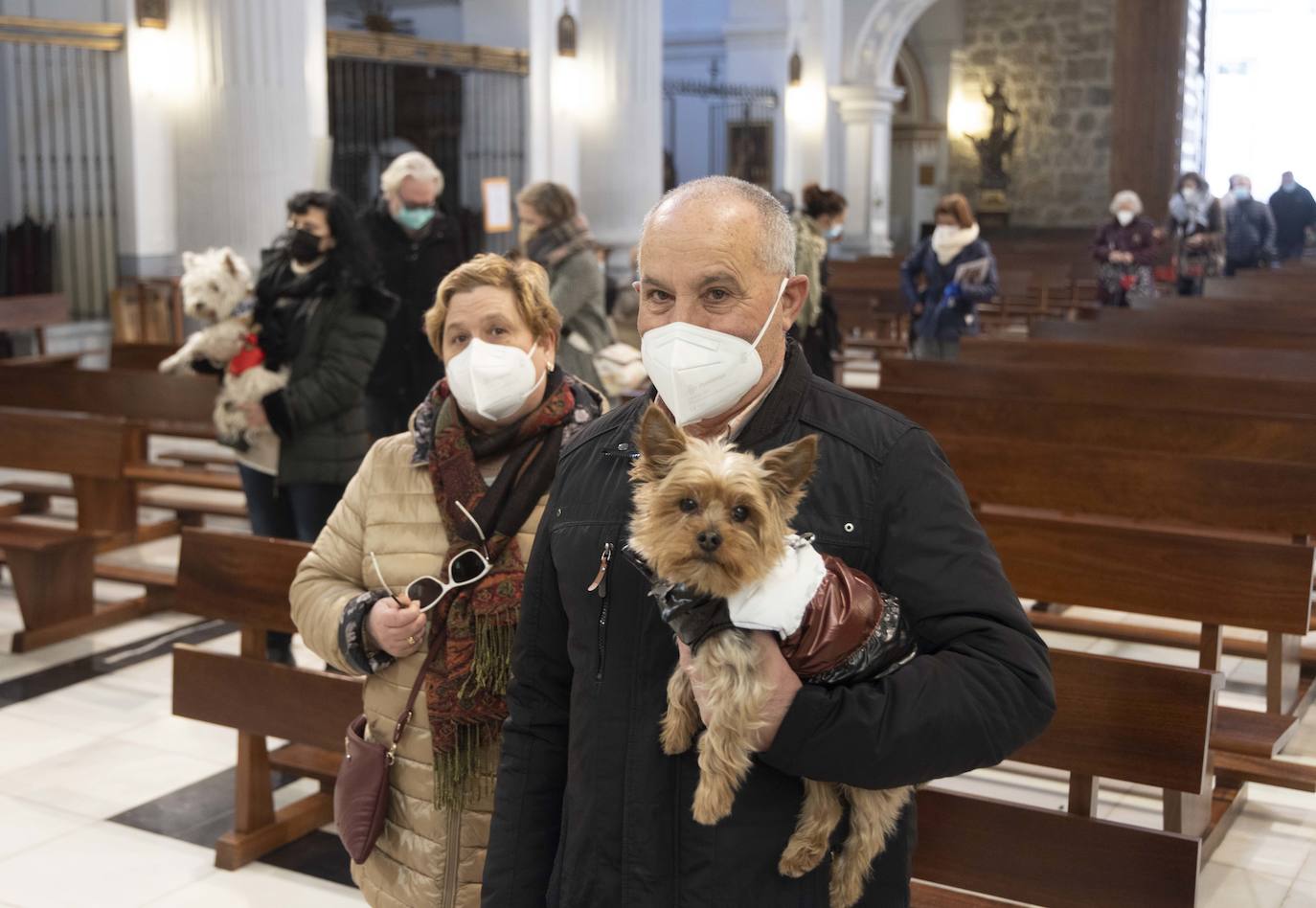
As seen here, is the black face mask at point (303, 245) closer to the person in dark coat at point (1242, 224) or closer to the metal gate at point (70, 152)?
the metal gate at point (70, 152)

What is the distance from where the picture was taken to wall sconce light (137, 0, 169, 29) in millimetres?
10195

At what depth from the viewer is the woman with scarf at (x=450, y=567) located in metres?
2.41

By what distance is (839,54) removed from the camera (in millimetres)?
21484

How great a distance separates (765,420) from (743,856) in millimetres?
479

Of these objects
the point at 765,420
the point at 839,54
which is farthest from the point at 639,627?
the point at 839,54

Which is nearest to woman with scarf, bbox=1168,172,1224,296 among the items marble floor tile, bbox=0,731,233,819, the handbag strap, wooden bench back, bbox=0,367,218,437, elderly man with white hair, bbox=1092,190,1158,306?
elderly man with white hair, bbox=1092,190,1158,306

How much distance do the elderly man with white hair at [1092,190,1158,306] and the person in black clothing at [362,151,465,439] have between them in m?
7.86

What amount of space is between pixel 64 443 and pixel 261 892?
292 centimetres

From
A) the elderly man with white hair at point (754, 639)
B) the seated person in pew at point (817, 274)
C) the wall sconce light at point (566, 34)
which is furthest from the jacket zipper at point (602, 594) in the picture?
the wall sconce light at point (566, 34)

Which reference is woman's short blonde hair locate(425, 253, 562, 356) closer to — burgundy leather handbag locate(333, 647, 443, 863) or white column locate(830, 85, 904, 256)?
burgundy leather handbag locate(333, 647, 443, 863)

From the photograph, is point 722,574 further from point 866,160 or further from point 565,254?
point 866,160

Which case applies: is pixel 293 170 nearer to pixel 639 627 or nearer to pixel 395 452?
pixel 395 452

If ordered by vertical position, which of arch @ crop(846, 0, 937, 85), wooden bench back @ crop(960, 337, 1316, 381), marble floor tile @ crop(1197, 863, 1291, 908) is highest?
arch @ crop(846, 0, 937, 85)

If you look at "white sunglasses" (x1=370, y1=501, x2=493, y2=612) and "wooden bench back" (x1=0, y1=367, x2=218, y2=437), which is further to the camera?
"wooden bench back" (x1=0, y1=367, x2=218, y2=437)
